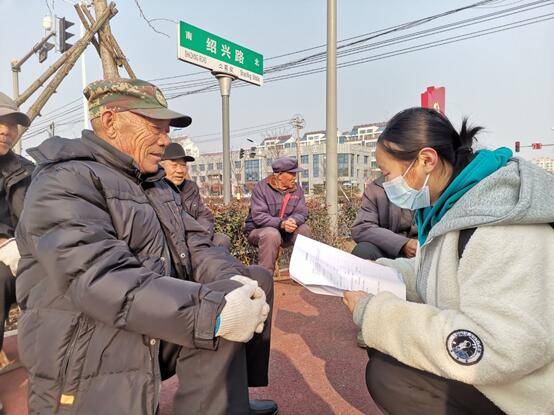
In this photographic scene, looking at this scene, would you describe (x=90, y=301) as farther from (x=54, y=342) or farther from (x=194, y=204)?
(x=194, y=204)

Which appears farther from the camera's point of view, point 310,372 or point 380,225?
point 380,225

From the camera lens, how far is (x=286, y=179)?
14.6ft

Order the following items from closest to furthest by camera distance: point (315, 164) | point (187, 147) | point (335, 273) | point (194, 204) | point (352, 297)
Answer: point (352, 297)
point (335, 273)
point (194, 204)
point (187, 147)
point (315, 164)

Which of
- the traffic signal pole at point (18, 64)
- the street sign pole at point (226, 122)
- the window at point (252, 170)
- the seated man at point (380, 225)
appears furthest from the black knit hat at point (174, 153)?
the window at point (252, 170)

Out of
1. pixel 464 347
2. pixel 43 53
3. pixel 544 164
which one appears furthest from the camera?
pixel 544 164

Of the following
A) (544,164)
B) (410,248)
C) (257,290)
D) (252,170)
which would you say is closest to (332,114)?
(410,248)

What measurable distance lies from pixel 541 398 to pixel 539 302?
29 centimetres

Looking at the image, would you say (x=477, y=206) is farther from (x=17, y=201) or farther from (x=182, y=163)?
(x=182, y=163)

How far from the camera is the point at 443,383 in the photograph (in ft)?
4.31

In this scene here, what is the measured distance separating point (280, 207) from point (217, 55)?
103 inches

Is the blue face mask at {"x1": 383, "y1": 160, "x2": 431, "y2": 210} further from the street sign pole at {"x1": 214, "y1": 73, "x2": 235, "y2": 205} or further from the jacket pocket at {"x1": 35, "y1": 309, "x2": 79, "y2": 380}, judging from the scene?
the street sign pole at {"x1": 214, "y1": 73, "x2": 235, "y2": 205}

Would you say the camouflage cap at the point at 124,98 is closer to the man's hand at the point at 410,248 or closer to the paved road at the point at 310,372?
the paved road at the point at 310,372

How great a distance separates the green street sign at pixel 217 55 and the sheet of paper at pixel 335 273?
4205 millimetres

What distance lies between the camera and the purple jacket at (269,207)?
14.0 feet
